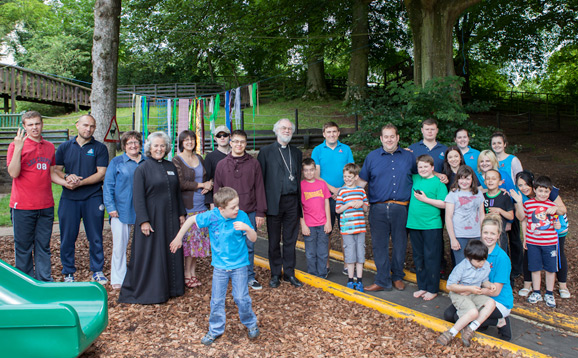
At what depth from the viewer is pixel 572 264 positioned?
20.3 feet

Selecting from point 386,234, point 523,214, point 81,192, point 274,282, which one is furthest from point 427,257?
point 81,192

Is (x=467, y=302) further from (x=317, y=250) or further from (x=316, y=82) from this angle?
(x=316, y=82)

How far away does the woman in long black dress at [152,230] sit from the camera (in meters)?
4.61

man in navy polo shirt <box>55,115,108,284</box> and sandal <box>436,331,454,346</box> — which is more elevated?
man in navy polo shirt <box>55,115,108,284</box>

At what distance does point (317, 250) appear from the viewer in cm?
546

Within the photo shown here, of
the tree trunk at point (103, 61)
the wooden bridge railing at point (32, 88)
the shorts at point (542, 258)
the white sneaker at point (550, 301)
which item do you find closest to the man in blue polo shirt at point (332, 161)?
the shorts at point (542, 258)

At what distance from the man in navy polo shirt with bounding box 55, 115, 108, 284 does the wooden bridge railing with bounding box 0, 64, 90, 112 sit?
491 inches

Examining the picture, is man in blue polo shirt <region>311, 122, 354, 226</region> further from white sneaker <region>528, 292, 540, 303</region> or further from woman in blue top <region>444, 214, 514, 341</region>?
white sneaker <region>528, 292, 540, 303</region>

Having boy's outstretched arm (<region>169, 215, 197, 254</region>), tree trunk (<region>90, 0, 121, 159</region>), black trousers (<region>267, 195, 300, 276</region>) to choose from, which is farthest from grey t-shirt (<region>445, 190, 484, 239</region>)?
tree trunk (<region>90, 0, 121, 159</region>)

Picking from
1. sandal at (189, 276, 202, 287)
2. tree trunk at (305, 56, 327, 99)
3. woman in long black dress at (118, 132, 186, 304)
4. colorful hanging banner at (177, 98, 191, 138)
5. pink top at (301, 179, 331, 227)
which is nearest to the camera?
woman in long black dress at (118, 132, 186, 304)

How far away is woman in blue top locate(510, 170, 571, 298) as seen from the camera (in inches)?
198

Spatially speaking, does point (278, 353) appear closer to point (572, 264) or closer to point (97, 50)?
point (572, 264)

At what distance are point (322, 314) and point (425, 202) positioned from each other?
1620 millimetres

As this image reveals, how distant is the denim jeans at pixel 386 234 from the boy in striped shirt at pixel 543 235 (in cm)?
140
